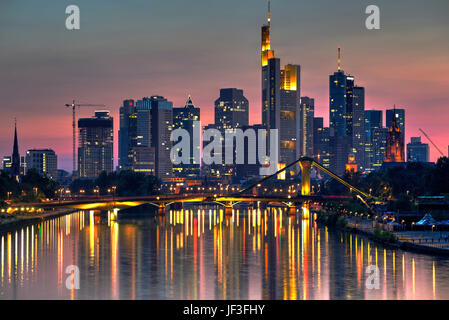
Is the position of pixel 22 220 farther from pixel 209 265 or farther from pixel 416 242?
pixel 416 242

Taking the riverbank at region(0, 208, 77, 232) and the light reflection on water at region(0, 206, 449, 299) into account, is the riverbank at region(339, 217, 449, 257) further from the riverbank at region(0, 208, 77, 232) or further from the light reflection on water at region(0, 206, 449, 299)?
the riverbank at region(0, 208, 77, 232)

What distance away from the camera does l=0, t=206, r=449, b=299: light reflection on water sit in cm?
7175

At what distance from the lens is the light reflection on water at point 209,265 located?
71750 millimetres

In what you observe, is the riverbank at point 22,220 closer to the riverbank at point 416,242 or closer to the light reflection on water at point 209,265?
the light reflection on water at point 209,265

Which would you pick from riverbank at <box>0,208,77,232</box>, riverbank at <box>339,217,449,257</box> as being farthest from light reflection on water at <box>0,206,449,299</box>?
riverbank at <box>0,208,77,232</box>

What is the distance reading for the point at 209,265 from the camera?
9050 centimetres

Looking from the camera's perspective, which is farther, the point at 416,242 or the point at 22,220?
the point at 22,220

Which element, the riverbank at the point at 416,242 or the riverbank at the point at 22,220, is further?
the riverbank at the point at 22,220

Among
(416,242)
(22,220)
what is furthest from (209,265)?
(22,220)

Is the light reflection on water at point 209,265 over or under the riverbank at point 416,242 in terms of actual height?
under

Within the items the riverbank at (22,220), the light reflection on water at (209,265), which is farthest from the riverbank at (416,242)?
the riverbank at (22,220)
